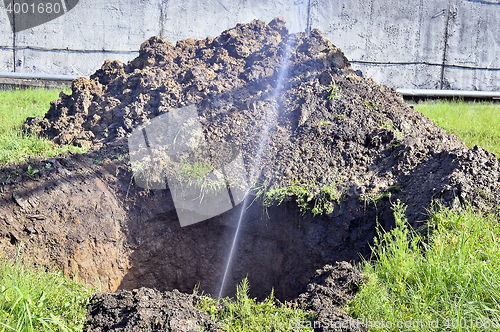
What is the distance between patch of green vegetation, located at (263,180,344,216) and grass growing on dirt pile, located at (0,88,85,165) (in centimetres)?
214

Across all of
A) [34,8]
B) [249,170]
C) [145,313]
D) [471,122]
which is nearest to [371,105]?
[249,170]

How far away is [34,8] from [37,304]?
25.8ft

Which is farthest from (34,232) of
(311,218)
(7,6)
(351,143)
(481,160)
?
(7,6)

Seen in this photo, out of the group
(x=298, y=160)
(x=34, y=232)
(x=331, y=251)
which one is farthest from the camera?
(x=298, y=160)

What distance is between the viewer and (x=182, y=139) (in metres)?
3.58

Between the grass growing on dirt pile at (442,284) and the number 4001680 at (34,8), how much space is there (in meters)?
8.35

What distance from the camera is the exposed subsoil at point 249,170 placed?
288cm

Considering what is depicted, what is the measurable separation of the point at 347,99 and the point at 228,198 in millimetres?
1810

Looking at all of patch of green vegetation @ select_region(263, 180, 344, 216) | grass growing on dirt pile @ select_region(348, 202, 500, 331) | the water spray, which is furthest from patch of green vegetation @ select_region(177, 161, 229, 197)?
grass growing on dirt pile @ select_region(348, 202, 500, 331)

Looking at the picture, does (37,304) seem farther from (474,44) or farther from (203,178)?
(474,44)

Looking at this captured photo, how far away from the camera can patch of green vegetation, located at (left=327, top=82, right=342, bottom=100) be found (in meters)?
3.93

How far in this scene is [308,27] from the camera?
7.85 m

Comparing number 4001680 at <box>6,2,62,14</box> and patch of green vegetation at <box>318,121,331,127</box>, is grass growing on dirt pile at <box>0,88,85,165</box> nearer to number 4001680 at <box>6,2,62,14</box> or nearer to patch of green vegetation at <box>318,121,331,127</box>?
number 4001680 at <box>6,2,62,14</box>

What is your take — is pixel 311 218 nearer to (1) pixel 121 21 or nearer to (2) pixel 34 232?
(2) pixel 34 232
